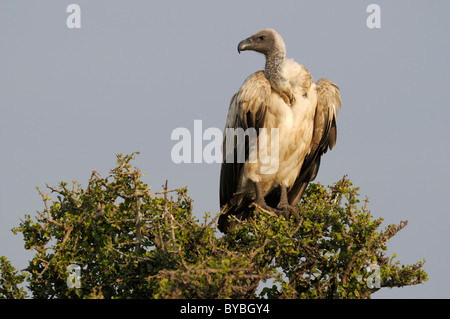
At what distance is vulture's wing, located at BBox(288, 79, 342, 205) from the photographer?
29.3ft

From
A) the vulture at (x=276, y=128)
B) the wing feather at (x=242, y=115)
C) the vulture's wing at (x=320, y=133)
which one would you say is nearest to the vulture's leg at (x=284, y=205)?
the vulture at (x=276, y=128)

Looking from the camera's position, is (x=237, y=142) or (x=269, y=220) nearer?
(x=269, y=220)

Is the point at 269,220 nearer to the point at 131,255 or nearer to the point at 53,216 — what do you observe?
the point at 131,255

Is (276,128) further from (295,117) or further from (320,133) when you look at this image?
(320,133)

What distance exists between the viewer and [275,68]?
8906 mm

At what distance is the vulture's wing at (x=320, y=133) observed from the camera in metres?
8.95

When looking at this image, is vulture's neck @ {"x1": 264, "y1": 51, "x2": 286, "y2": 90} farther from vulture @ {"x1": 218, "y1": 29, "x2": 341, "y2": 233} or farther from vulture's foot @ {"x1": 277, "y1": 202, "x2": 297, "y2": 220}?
vulture's foot @ {"x1": 277, "y1": 202, "x2": 297, "y2": 220}

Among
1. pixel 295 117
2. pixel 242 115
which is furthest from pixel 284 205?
pixel 242 115

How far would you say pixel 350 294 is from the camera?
6316 millimetres

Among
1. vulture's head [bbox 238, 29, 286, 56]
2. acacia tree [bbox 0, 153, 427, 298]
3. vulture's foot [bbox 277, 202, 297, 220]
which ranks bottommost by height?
acacia tree [bbox 0, 153, 427, 298]

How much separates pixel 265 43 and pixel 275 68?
570 mm

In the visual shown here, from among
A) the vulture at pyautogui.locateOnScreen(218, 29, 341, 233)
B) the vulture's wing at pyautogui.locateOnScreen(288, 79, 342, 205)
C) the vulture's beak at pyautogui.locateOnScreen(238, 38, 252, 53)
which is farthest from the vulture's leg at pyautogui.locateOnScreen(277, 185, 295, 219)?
the vulture's beak at pyautogui.locateOnScreen(238, 38, 252, 53)
